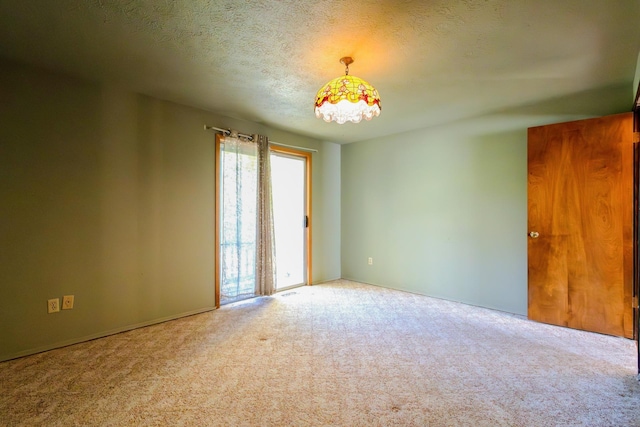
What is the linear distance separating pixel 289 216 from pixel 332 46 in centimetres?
277

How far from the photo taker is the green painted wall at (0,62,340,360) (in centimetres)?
227

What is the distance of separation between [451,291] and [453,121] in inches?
87.3

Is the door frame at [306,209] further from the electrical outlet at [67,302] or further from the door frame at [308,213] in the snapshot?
the electrical outlet at [67,302]

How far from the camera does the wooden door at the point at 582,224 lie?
8.52ft

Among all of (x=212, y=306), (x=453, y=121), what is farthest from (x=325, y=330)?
(x=453, y=121)

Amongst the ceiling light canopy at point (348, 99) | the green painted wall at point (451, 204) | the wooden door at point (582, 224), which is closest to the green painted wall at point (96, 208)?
the ceiling light canopy at point (348, 99)

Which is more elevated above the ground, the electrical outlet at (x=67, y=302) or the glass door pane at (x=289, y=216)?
the glass door pane at (x=289, y=216)

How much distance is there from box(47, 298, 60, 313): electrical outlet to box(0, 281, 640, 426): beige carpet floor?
32 cm

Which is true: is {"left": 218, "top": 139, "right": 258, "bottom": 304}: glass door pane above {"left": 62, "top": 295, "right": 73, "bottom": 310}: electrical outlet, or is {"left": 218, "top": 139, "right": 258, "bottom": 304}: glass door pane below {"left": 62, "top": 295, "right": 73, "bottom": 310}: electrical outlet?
above

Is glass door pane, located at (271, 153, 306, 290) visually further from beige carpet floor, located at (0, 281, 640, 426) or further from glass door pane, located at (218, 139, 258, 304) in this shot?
beige carpet floor, located at (0, 281, 640, 426)

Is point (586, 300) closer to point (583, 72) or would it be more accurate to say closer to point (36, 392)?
point (583, 72)

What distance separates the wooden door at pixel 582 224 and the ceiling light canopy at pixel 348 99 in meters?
2.08

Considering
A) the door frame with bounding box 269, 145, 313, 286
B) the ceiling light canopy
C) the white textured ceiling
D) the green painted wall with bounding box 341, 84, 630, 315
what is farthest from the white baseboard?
the green painted wall with bounding box 341, 84, 630, 315

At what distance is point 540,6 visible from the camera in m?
1.69
